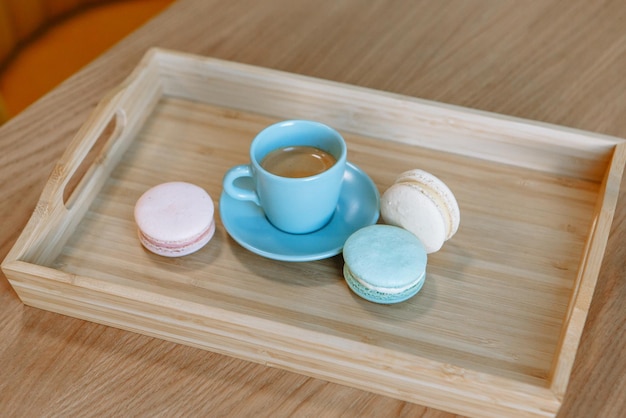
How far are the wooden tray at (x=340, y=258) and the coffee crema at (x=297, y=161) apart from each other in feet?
0.33

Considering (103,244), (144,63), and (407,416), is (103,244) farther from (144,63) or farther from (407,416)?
(407,416)

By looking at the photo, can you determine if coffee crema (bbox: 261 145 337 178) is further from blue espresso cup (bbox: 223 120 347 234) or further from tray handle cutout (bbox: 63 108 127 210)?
tray handle cutout (bbox: 63 108 127 210)

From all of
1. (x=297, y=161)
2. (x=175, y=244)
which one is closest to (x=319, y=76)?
(x=297, y=161)

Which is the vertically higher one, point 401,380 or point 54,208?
point 54,208

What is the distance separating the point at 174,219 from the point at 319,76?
0.38 m

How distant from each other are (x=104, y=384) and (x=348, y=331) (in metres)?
0.25

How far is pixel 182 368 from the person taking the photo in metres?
0.74

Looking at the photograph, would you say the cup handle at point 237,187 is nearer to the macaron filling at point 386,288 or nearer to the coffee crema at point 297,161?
the coffee crema at point 297,161

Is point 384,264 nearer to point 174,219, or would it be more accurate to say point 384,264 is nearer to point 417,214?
point 417,214

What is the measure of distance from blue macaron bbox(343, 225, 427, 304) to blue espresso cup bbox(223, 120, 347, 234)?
59 millimetres

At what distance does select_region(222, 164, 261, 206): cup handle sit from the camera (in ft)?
2.66

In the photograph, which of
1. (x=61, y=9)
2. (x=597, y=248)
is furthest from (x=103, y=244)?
(x=61, y=9)

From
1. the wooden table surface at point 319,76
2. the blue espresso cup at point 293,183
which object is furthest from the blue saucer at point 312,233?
the wooden table surface at point 319,76

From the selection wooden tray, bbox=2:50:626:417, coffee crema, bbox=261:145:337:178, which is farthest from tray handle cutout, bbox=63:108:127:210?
coffee crema, bbox=261:145:337:178
